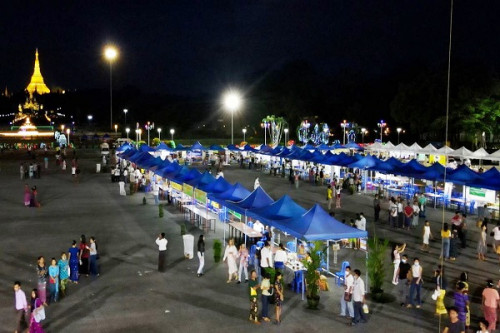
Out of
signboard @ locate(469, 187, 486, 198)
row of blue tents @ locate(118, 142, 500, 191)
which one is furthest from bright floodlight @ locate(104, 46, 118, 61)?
signboard @ locate(469, 187, 486, 198)

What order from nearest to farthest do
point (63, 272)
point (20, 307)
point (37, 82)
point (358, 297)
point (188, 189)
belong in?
point (20, 307), point (358, 297), point (63, 272), point (188, 189), point (37, 82)

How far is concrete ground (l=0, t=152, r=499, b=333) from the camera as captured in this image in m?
10.2

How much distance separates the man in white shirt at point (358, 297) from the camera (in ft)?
33.2

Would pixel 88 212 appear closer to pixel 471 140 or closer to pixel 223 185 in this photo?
pixel 223 185

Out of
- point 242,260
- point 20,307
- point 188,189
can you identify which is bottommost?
point 20,307

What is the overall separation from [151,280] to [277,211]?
3.86 metres

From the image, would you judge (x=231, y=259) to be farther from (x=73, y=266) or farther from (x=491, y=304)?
(x=491, y=304)

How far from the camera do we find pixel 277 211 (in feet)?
47.3

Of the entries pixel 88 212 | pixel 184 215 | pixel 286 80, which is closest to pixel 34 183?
pixel 88 212

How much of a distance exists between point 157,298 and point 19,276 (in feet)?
→ 13.4

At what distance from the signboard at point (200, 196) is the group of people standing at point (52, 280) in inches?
295

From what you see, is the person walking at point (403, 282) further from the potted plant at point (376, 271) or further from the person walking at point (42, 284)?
the person walking at point (42, 284)

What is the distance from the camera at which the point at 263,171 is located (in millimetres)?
43375

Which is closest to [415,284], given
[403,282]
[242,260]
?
[403,282]
